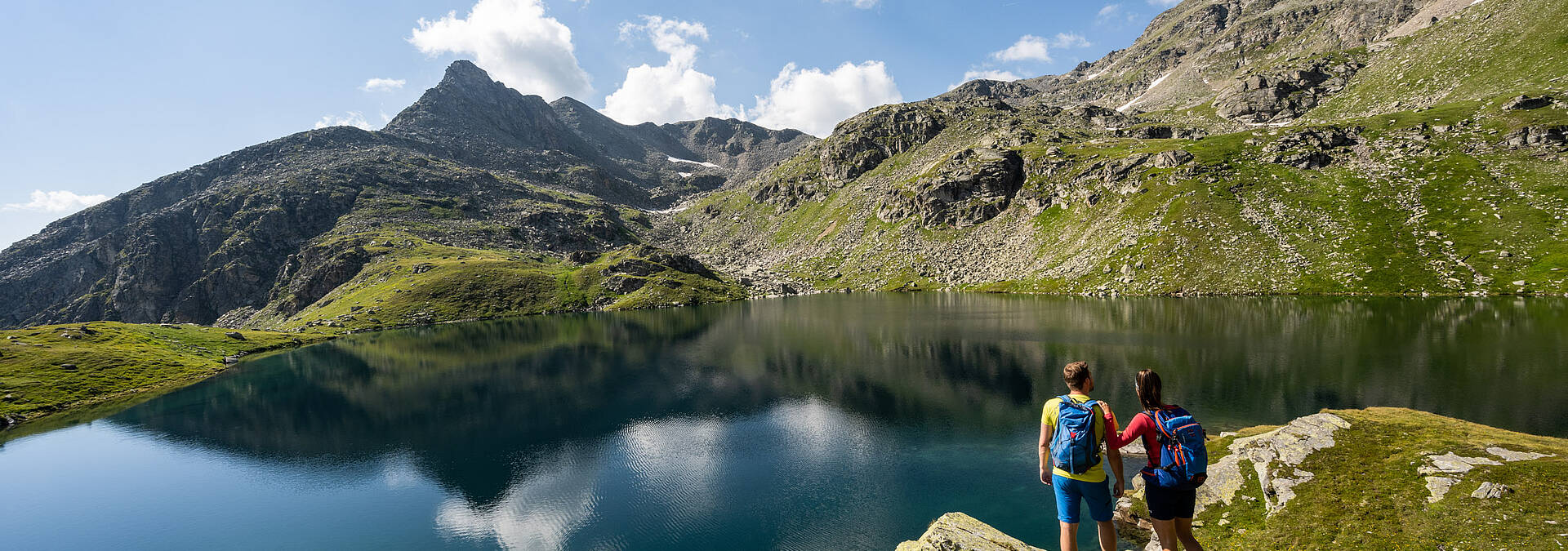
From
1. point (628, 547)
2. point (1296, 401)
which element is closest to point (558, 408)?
point (628, 547)

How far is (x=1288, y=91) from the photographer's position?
18875 cm

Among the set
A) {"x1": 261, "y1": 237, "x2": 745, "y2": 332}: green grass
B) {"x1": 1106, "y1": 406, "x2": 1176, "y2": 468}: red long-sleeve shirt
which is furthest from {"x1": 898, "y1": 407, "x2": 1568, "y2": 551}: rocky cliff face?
{"x1": 261, "y1": 237, "x2": 745, "y2": 332}: green grass

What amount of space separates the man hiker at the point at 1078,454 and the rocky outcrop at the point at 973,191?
182696 mm

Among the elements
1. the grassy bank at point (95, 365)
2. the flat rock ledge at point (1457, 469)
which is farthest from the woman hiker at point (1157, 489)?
the grassy bank at point (95, 365)

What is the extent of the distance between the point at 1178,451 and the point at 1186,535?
2095 mm

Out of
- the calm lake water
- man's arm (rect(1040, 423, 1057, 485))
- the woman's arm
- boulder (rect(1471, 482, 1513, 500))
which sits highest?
the woman's arm

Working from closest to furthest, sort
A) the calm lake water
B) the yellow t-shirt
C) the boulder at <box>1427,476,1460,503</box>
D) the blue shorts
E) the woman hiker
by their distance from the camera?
1. the woman hiker
2. the blue shorts
3. the yellow t-shirt
4. the boulder at <box>1427,476,1460,503</box>
5. the calm lake water

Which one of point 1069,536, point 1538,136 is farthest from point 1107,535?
point 1538,136

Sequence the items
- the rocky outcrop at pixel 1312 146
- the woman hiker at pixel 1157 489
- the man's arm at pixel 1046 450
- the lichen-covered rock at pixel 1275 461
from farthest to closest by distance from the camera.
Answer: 1. the rocky outcrop at pixel 1312 146
2. the lichen-covered rock at pixel 1275 461
3. the man's arm at pixel 1046 450
4. the woman hiker at pixel 1157 489

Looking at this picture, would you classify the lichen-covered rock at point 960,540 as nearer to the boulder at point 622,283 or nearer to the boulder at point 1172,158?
the boulder at point 1172,158

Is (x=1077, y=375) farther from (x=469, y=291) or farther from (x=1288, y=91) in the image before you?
(x=1288, y=91)

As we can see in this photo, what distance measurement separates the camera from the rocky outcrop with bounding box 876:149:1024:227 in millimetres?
182875

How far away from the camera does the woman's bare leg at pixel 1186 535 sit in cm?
1041

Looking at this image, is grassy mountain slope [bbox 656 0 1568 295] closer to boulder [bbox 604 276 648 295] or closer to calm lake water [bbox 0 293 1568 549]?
calm lake water [bbox 0 293 1568 549]
